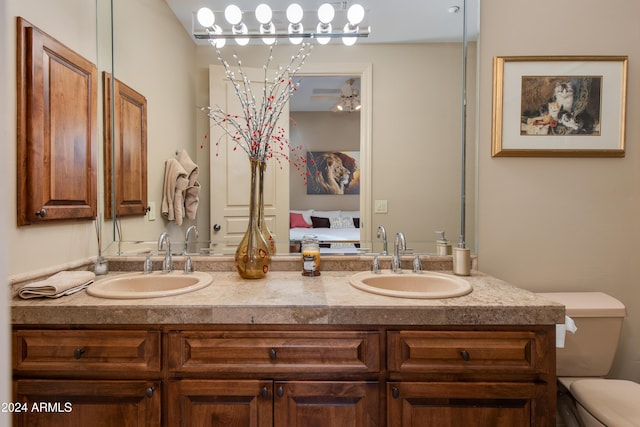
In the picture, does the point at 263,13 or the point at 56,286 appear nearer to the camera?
the point at 56,286

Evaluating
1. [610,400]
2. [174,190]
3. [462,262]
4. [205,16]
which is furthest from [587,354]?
[205,16]

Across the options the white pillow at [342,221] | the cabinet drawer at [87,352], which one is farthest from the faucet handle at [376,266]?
the cabinet drawer at [87,352]

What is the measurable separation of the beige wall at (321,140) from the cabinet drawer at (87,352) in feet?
2.92

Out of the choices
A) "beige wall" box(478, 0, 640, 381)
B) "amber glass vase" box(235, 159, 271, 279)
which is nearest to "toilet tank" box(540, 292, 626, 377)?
"beige wall" box(478, 0, 640, 381)

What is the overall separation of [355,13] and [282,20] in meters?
0.37

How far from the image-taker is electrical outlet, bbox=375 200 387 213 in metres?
1.68

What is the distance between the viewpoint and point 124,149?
1.67 meters

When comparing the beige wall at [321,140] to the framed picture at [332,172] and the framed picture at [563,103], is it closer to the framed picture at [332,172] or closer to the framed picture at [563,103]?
the framed picture at [332,172]

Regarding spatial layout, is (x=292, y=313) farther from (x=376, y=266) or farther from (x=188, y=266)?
(x=188, y=266)

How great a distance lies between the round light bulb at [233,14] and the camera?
1634 mm

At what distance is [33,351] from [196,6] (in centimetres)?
166

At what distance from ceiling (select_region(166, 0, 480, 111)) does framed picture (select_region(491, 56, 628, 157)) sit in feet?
1.07

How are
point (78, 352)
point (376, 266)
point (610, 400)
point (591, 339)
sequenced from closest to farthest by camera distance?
point (78, 352) → point (610, 400) → point (591, 339) → point (376, 266)

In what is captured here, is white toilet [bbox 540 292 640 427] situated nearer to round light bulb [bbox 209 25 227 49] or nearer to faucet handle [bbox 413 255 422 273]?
faucet handle [bbox 413 255 422 273]
